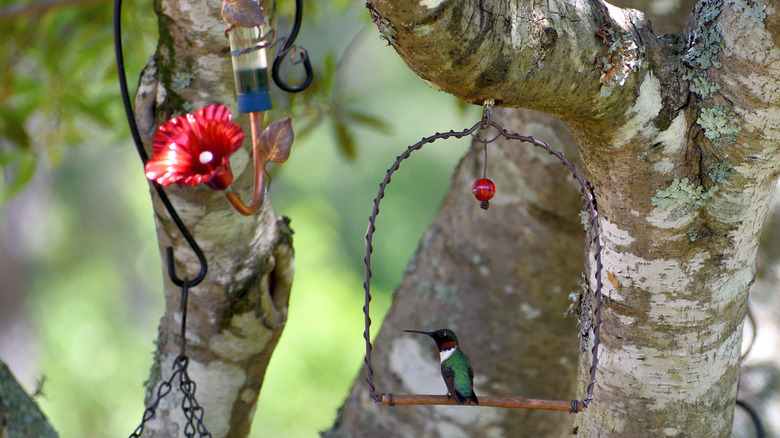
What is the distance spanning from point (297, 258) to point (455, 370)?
23.0ft

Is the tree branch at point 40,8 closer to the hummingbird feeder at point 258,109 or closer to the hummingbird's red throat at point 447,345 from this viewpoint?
the hummingbird feeder at point 258,109

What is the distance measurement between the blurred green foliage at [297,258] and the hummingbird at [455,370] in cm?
527

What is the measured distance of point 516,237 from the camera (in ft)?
4.78

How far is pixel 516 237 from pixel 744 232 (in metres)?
0.57

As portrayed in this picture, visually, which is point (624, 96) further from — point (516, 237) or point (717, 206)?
point (516, 237)

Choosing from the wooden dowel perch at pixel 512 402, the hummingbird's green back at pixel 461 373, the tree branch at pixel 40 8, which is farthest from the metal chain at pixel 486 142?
the tree branch at pixel 40 8

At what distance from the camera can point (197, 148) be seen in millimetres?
829

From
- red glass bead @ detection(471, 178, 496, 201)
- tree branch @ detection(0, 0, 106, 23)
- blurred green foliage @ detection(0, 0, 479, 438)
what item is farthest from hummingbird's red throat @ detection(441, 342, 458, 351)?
blurred green foliage @ detection(0, 0, 479, 438)

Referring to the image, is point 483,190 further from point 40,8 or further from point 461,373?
point 40,8

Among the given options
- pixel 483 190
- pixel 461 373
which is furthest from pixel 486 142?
pixel 461 373

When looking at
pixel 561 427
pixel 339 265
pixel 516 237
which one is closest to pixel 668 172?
pixel 516 237

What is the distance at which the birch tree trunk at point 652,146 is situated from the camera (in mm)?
737

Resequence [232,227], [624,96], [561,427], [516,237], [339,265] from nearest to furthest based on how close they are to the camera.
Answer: [624,96] < [232,227] < [516,237] < [561,427] < [339,265]

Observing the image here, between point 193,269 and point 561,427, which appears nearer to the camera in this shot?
point 193,269
